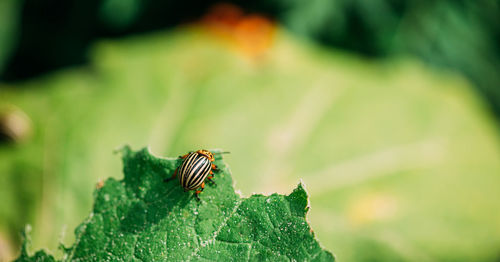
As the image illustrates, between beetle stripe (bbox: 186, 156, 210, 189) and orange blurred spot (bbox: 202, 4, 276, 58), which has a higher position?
orange blurred spot (bbox: 202, 4, 276, 58)

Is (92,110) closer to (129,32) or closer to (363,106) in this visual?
(129,32)

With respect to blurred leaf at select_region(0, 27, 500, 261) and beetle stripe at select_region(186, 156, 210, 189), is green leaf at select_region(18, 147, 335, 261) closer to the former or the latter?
beetle stripe at select_region(186, 156, 210, 189)

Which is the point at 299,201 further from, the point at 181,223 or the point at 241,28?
the point at 241,28

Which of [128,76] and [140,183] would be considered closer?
[140,183]

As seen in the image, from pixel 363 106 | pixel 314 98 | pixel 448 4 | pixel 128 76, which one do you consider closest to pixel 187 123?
pixel 128 76


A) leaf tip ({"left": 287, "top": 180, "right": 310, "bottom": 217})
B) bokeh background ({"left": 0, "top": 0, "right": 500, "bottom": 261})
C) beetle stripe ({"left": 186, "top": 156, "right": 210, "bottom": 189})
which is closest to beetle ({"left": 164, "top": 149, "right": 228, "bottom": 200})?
beetle stripe ({"left": 186, "top": 156, "right": 210, "bottom": 189})
